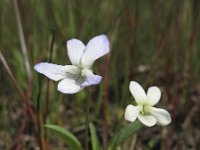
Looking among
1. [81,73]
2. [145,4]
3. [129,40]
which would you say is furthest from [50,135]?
[145,4]

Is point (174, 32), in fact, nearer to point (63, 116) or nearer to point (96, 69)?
point (96, 69)

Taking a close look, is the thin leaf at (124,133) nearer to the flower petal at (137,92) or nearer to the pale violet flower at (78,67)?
the flower petal at (137,92)

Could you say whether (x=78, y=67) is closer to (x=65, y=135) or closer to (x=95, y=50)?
(x=95, y=50)

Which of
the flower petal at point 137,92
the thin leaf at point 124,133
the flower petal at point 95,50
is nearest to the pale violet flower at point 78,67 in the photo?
the flower petal at point 95,50

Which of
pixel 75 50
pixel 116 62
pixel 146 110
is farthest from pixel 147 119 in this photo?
pixel 116 62

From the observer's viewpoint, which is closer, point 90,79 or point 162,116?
point 90,79

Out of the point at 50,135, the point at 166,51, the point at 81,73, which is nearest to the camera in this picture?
the point at 81,73
